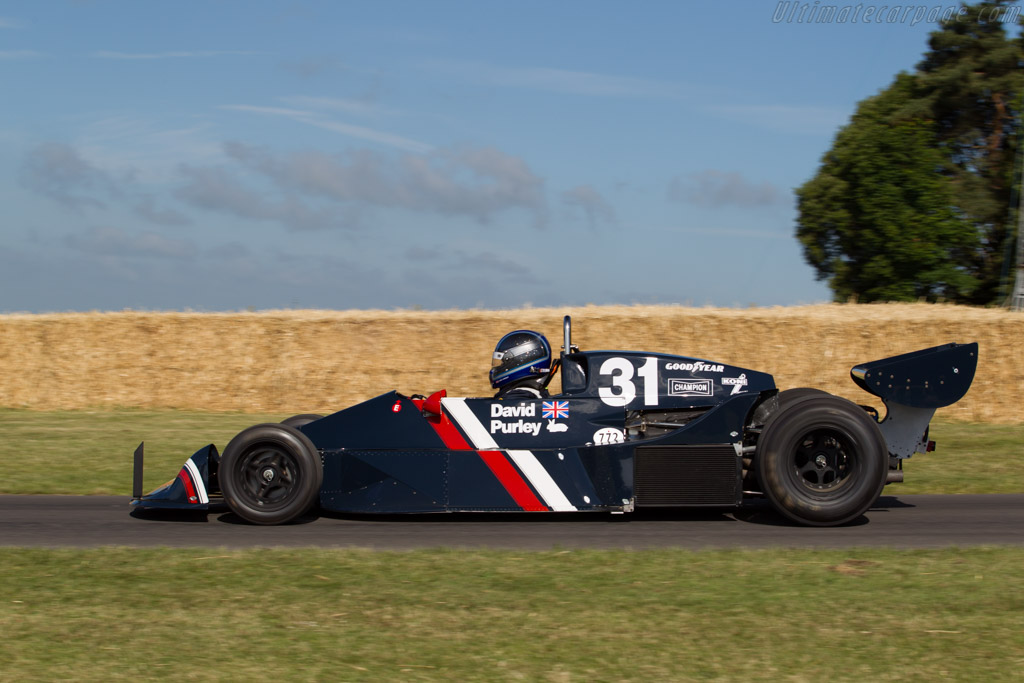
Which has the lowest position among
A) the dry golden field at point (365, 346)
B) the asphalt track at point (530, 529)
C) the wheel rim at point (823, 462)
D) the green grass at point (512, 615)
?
the green grass at point (512, 615)

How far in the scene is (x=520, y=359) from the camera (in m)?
8.17

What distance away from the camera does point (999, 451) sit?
12273 millimetres

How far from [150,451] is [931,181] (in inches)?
1005

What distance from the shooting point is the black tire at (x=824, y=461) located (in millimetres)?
7234

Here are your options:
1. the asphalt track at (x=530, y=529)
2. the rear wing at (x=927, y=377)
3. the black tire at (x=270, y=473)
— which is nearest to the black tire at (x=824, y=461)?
the asphalt track at (x=530, y=529)

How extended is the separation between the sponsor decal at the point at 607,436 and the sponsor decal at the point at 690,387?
563 millimetres

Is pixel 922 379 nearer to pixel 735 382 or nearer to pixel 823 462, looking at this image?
pixel 823 462

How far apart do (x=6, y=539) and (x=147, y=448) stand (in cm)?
562

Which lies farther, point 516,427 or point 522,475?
point 516,427

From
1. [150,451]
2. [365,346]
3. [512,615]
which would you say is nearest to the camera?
[512,615]

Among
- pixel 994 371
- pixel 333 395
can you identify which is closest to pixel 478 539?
pixel 333 395

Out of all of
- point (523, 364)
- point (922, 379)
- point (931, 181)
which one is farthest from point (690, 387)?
point (931, 181)

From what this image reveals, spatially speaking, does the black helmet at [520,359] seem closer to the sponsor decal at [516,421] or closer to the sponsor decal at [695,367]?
the sponsor decal at [516,421]

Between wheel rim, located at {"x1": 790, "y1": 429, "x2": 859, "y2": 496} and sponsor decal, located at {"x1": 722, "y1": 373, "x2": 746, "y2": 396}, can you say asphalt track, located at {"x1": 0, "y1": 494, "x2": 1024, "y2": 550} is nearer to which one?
wheel rim, located at {"x1": 790, "y1": 429, "x2": 859, "y2": 496}
